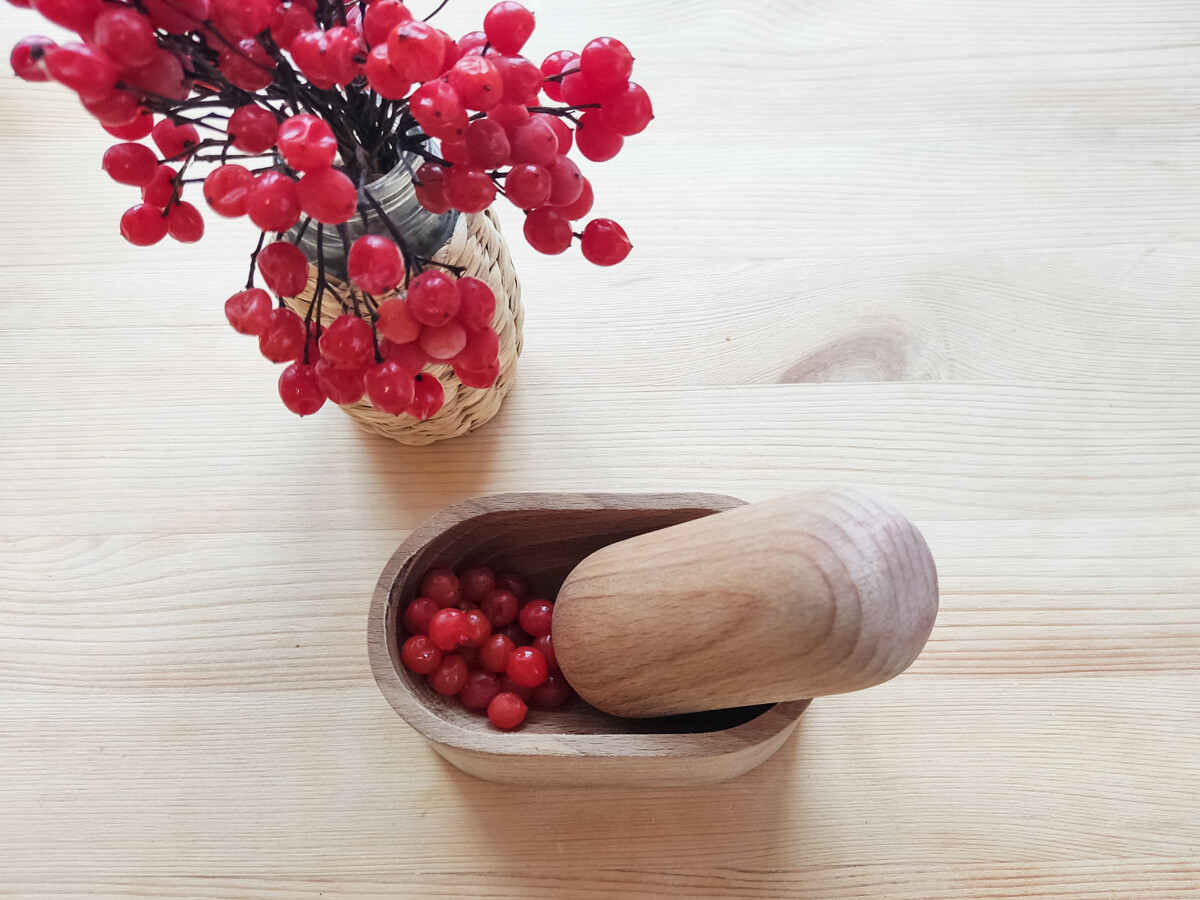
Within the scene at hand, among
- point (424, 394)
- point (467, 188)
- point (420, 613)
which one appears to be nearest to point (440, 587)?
point (420, 613)

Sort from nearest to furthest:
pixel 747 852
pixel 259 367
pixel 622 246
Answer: pixel 622 246, pixel 747 852, pixel 259 367

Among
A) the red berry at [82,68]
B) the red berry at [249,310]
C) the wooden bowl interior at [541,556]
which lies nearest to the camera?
the red berry at [82,68]

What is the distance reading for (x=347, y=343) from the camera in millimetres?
397

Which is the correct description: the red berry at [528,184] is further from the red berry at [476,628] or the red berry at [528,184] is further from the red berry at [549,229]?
the red berry at [476,628]

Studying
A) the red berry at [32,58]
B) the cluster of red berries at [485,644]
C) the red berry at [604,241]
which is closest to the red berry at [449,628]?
the cluster of red berries at [485,644]

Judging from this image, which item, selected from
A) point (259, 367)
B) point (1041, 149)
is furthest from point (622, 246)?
point (1041, 149)

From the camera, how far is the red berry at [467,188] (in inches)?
14.4

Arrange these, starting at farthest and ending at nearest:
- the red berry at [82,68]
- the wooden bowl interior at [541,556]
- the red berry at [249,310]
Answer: the wooden bowl interior at [541,556] < the red berry at [249,310] < the red berry at [82,68]

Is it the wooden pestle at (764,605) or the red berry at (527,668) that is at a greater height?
the wooden pestle at (764,605)

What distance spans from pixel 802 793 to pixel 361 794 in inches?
11.4

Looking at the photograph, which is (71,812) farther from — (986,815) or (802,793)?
(986,815)

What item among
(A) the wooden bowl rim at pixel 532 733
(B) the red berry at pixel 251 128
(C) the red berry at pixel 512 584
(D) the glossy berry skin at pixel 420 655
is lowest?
(C) the red berry at pixel 512 584

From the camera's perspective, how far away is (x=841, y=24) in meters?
0.76

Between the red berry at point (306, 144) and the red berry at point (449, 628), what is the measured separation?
28 centimetres
